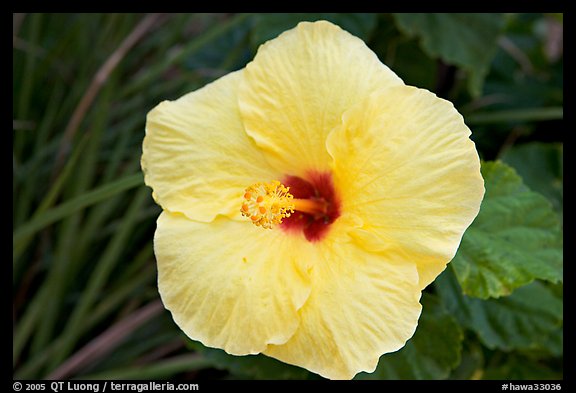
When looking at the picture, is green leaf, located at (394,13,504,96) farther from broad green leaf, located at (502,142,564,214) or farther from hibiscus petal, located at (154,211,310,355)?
hibiscus petal, located at (154,211,310,355)

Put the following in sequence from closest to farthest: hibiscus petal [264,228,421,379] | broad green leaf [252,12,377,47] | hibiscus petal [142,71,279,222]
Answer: hibiscus petal [264,228,421,379] → hibiscus petal [142,71,279,222] → broad green leaf [252,12,377,47]

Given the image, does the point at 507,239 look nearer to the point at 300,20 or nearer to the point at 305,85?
the point at 305,85

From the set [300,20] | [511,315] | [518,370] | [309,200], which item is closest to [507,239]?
[511,315]

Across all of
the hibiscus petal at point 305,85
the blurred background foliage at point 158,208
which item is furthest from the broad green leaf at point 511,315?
the hibiscus petal at point 305,85

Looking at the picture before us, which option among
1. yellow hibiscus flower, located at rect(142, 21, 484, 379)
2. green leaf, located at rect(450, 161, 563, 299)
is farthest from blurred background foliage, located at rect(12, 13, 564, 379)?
yellow hibiscus flower, located at rect(142, 21, 484, 379)

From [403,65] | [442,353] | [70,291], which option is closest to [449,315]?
[442,353]

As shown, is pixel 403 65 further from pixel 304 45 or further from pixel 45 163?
pixel 45 163

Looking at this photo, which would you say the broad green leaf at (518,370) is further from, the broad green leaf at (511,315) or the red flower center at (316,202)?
the red flower center at (316,202)
